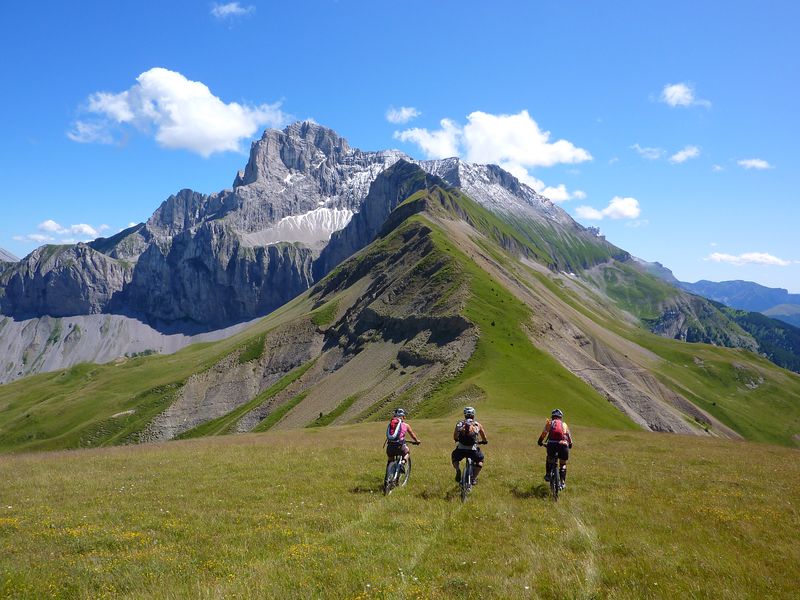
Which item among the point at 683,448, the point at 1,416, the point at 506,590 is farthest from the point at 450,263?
the point at 1,416

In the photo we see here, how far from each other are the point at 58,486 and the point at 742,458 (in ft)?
114

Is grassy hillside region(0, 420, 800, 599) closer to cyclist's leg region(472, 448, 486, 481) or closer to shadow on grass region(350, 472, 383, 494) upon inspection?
Answer: shadow on grass region(350, 472, 383, 494)

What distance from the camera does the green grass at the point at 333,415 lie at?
85938 mm

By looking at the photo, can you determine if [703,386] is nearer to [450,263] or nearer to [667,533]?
[450,263]

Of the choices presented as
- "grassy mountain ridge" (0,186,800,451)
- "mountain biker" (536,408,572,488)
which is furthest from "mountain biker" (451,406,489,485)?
"grassy mountain ridge" (0,186,800,451)

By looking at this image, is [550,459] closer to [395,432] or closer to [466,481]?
[466,481]

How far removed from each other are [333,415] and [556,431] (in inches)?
2793

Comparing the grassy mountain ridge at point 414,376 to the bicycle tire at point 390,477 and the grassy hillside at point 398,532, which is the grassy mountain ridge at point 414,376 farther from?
the bicycle tire at point 390,477

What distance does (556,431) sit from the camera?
20312mm

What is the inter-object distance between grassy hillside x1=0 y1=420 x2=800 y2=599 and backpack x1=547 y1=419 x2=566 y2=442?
6.93 feet

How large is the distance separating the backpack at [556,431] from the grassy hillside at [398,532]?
6.93 feet

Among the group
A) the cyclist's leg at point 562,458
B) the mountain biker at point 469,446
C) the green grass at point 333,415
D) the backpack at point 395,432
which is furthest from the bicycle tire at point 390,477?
the green grass at point 333,415

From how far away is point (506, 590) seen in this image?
10.4 metres

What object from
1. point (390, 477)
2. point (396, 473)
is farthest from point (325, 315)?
point (390, 477)
